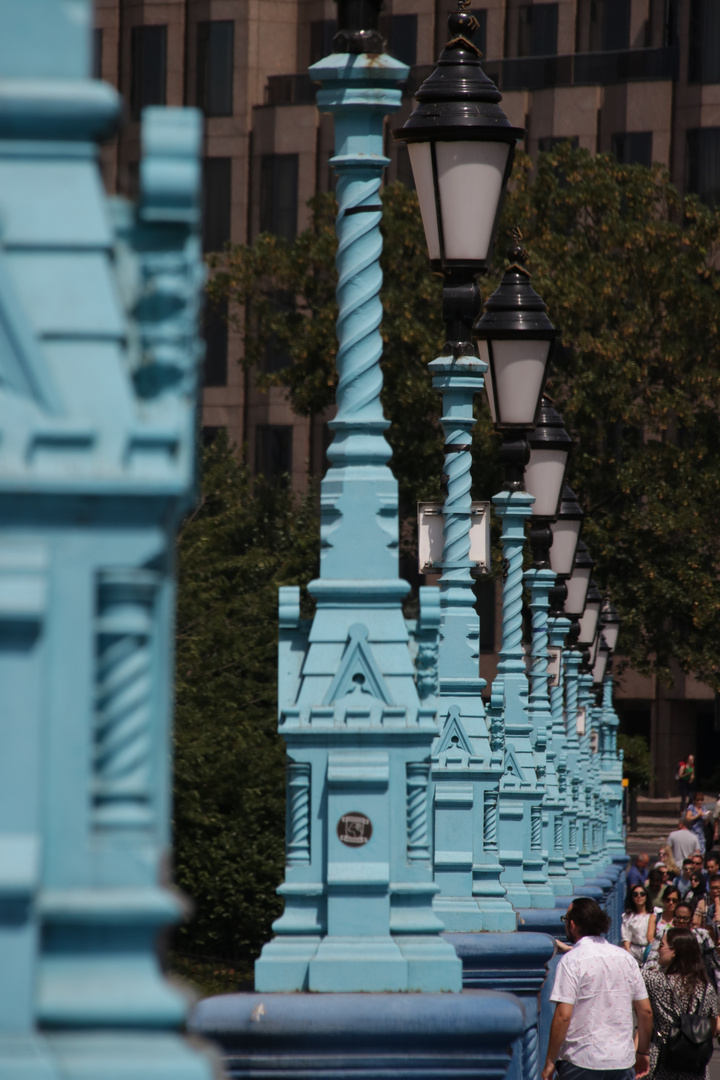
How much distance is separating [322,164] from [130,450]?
63.7 m

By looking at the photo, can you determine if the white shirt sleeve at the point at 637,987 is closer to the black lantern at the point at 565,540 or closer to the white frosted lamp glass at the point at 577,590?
the black lantern at the point at 565,540

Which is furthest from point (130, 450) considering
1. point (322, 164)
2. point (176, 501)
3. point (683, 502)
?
point (322, 164)

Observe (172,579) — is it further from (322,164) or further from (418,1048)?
(322,164)

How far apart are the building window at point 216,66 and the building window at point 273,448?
11.0 metres

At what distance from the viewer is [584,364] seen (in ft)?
130

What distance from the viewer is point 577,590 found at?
23.7 meters

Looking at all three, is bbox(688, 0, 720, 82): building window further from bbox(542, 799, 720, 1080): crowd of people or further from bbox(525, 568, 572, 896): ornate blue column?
bbox(542, 799, 720, 1080): crowd of people

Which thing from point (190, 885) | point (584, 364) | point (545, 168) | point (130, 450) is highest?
point (545, 168)

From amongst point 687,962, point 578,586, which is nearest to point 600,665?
point 578,586

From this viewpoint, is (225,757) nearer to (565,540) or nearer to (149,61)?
(565,540)

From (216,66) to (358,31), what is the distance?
62724mm

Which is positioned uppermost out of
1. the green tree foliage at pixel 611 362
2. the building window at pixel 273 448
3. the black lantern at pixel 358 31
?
the building window at pixel 273 448

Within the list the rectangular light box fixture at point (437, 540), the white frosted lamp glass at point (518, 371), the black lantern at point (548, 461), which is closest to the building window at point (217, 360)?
the black lantern at point (548, 461)

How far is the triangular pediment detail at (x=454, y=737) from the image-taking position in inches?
338
